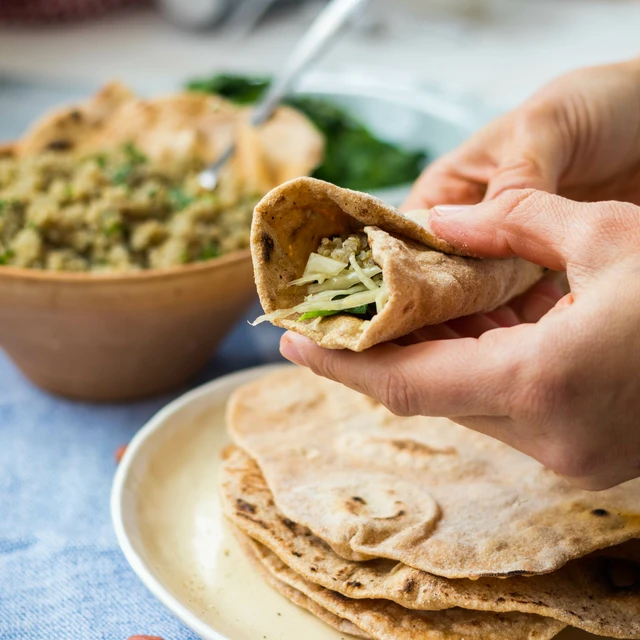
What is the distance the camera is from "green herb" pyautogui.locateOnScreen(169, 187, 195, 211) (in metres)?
2.82

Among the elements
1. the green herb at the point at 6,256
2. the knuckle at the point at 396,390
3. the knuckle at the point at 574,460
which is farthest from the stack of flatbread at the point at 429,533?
the green herb at the point at 6,256

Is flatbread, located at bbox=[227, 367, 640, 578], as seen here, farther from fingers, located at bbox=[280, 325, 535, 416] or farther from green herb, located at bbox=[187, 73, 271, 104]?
green herb, located at bbox=[187, 73, 271, 104]

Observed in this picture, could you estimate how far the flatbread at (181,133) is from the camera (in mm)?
3176

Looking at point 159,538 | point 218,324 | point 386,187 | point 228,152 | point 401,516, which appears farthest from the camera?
point 386,187

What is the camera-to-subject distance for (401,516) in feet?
5.82

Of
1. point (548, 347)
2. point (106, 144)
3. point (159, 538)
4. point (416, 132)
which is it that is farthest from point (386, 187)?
point (548, 347)

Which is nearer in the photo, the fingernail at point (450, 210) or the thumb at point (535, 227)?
the thumb at point (535, 227)

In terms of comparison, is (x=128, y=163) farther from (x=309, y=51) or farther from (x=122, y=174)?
(x=309, y=51)

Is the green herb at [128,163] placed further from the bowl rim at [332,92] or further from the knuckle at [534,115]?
the knuckle at [534,115]

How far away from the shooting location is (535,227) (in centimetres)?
156

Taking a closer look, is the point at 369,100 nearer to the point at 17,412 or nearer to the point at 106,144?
the point at 106,144

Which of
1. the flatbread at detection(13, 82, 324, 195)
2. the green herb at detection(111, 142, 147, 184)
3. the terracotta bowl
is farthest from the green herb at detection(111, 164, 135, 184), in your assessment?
the terracotta bowl

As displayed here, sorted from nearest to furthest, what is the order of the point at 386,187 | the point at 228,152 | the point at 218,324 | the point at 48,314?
1. the point at 48,314
2. the point at 218,324
3. the point at 228,152
4. the point at 386,187

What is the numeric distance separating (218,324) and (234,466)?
2.35ft
